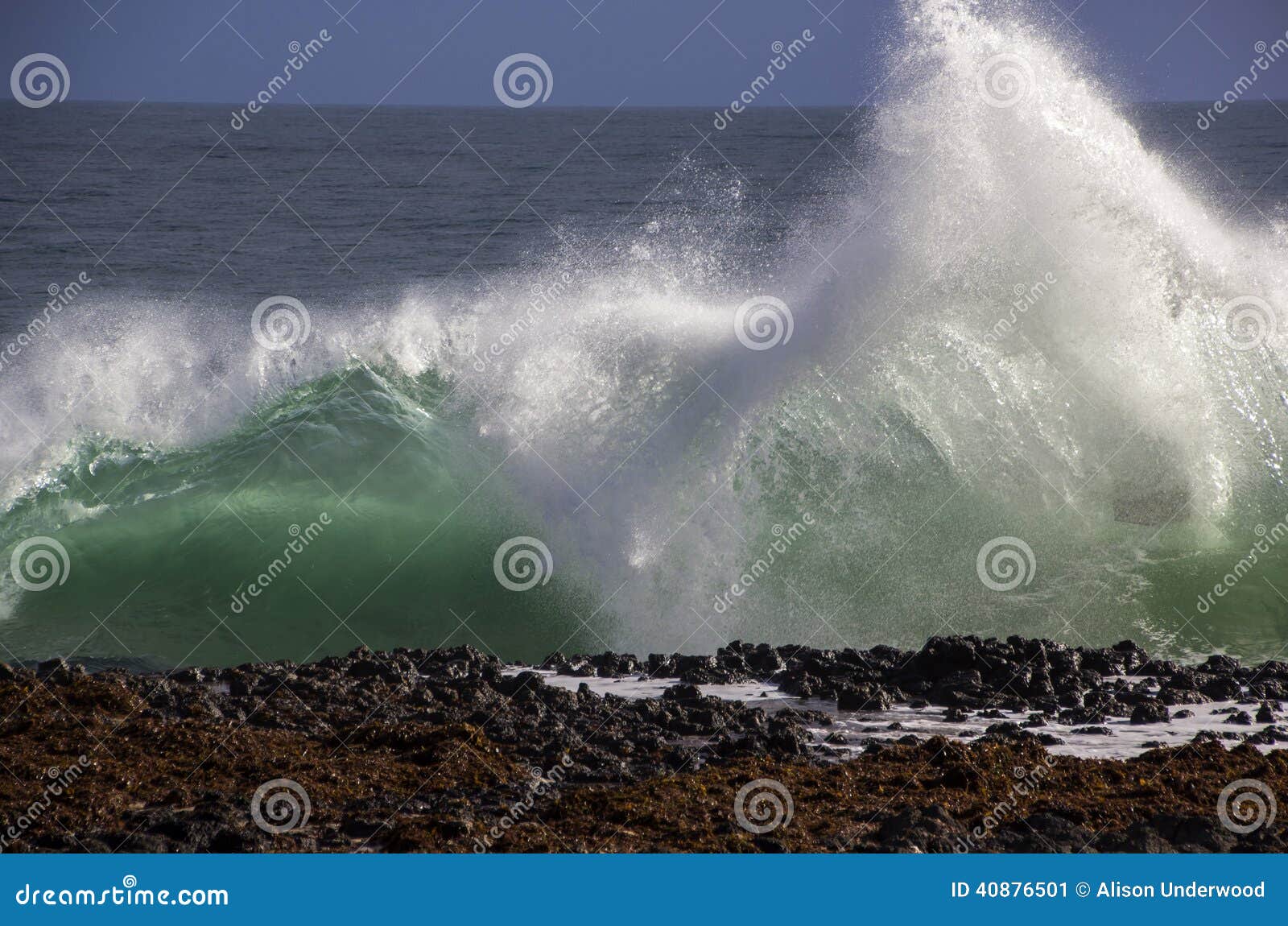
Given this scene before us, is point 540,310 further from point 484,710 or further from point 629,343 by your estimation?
point 484,710

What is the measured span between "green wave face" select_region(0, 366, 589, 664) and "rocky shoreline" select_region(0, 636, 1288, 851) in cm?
200

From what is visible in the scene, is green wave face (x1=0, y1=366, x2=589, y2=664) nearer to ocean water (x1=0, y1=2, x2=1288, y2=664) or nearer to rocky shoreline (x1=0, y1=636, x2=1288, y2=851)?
ocean water (x1=0, y1=2, x2=1288, y2=664)

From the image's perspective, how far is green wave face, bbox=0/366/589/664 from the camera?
1234 centimetres

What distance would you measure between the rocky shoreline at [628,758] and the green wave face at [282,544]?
200 centimetres

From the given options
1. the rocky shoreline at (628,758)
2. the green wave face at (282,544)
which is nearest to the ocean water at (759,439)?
the green wave face at (282,544)

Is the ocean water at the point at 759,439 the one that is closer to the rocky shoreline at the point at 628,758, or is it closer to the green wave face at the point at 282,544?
the green wave face at the point at 282,544

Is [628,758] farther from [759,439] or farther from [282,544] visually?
[282,544]

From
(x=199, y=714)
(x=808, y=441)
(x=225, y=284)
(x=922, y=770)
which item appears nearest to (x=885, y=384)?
(x=808, y=441)

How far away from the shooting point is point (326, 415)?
618 inches

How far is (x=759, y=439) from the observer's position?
13.1 meters

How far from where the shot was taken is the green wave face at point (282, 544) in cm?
1234

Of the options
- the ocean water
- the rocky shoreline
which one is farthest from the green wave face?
the rocky shoreline

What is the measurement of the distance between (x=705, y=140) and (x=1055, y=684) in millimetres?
81034

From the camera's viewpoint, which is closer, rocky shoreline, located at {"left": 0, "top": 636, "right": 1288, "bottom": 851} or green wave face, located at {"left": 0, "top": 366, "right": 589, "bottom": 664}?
rocky shoreline, located at {"left": 0, "top": 636, "right": 1288, "bottom": 851}
